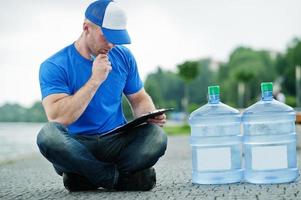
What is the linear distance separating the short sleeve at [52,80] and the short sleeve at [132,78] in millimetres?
616

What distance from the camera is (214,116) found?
589 centimetres

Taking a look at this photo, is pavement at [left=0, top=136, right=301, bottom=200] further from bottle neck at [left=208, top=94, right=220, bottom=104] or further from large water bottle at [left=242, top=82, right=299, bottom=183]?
bottle neck at [left=208, top=94, right=220, bottom=104]

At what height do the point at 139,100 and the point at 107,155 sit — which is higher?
the point at 139,100

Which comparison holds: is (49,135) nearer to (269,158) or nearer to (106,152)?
(106,152)

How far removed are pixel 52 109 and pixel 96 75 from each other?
1.36 feet

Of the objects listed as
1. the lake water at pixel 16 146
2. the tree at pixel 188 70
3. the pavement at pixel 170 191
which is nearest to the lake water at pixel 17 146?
the lake water at pixel 16 146

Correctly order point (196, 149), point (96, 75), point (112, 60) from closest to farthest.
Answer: point (96, 75) → point (112, 60) → point (196, 149)

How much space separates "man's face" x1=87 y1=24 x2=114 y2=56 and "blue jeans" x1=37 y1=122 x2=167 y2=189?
2.13ft

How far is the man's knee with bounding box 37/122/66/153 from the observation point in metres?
4.90

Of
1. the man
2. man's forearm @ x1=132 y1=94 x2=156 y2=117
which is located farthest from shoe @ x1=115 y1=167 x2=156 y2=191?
man's forearm @ x1=132 y1=94 x2=156 y2=117

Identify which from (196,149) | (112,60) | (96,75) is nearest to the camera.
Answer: (96,75)

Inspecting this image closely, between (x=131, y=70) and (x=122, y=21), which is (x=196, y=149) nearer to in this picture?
(x=131, y=70)

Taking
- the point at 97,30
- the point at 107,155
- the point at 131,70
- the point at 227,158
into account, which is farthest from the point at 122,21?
the point at 227,158

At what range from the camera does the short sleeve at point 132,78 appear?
5434mm
